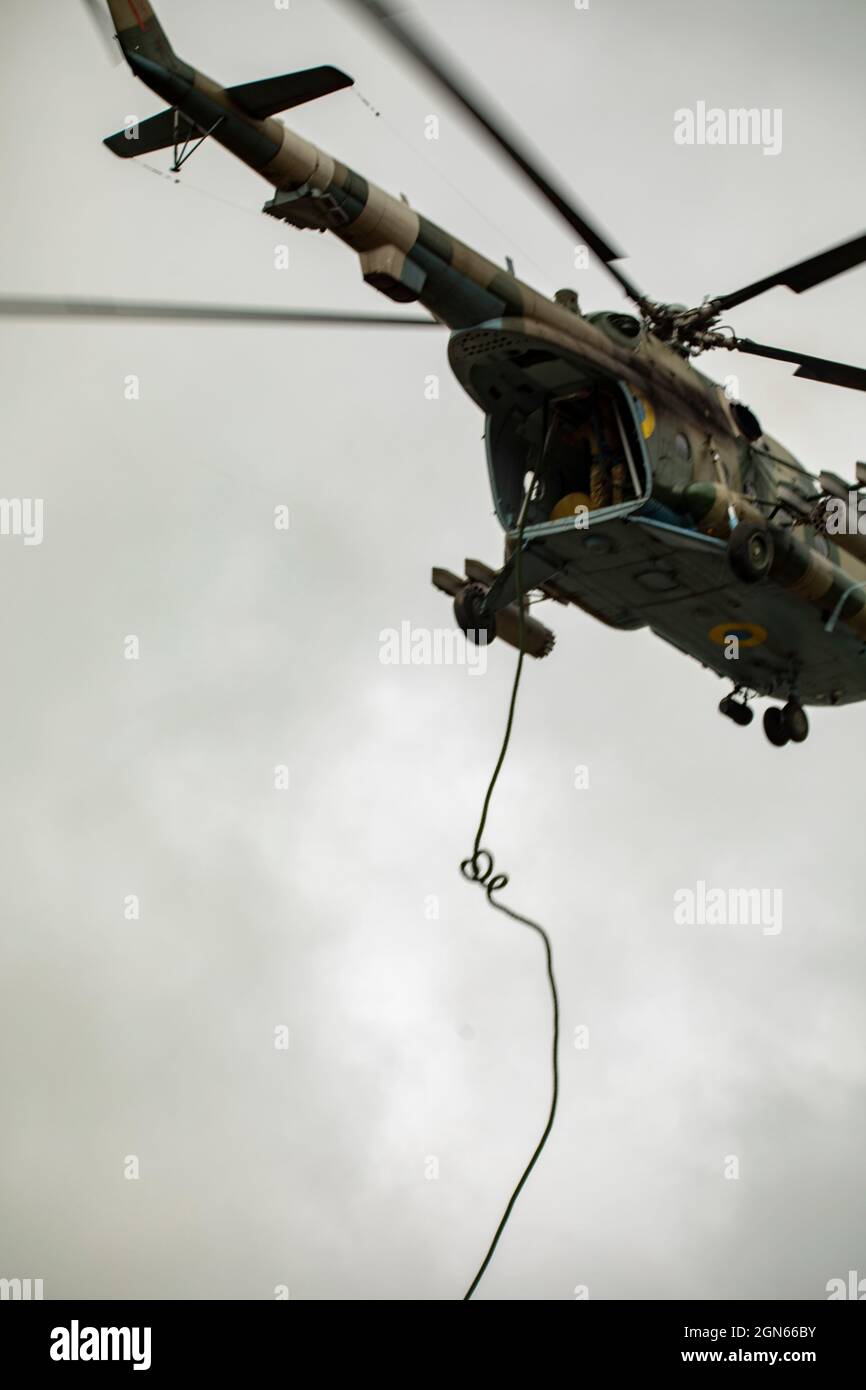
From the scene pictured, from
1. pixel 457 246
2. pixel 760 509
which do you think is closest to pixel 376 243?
pixel 457 246

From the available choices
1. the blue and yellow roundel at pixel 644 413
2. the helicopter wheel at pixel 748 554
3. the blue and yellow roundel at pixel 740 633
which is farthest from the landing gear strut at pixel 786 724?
the blue and yellow roundel at pixel 644 413

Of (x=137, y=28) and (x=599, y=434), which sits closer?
(x=137, y=28)

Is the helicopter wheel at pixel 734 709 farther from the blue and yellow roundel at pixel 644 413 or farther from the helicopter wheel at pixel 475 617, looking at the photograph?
the blue and yellow roundel at pixel 644 413

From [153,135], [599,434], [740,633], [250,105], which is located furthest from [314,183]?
[740,633]

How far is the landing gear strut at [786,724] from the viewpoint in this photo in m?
24.7

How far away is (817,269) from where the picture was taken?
20.1 metres

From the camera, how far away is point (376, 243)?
1845cm

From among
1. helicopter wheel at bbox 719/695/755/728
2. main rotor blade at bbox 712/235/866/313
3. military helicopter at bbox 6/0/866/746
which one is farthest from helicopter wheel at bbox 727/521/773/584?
helicopter wheel at bbox 719/695/755/728

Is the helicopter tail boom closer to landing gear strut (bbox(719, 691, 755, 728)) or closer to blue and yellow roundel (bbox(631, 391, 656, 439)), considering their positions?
blue and yellow roundel (bbox(631, 391, 656, 439))

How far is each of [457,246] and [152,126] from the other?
3763mm

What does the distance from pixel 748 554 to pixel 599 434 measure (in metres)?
2.43

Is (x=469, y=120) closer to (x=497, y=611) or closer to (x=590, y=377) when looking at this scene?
(x=590, y=377)

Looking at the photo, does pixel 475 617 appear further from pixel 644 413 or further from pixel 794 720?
pixel 794 720

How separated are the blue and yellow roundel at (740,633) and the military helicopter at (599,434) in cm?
6
